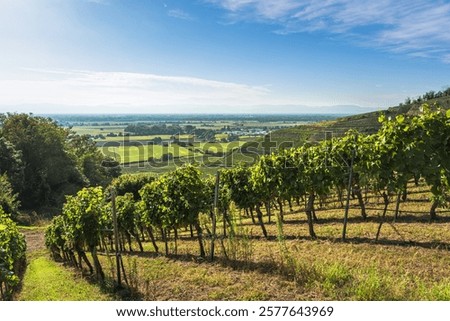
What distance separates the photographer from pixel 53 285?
12.9 meters

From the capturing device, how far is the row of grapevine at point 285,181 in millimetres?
8617

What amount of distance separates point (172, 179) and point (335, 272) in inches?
303

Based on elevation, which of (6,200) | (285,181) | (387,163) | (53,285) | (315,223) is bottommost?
(6,200)

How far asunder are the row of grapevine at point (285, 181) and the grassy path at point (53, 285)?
909 mm

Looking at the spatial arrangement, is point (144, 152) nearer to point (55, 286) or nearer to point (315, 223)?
point (315, 223)

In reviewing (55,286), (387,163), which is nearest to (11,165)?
(55,286)

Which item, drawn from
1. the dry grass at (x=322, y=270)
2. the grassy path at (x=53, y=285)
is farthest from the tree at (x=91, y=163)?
the dry grass at (x=322, y=270)

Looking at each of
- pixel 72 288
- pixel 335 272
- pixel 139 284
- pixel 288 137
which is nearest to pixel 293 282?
pixel 335 272

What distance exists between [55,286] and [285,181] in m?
11.1

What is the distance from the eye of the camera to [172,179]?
13242mm

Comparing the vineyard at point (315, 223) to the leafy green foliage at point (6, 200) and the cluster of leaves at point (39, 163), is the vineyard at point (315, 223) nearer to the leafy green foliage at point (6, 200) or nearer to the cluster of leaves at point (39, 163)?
the leafy green foliage at point (6, 200)

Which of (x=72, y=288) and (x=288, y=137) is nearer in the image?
(x=72, y=288)

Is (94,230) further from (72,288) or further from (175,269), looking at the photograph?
(175,269)
